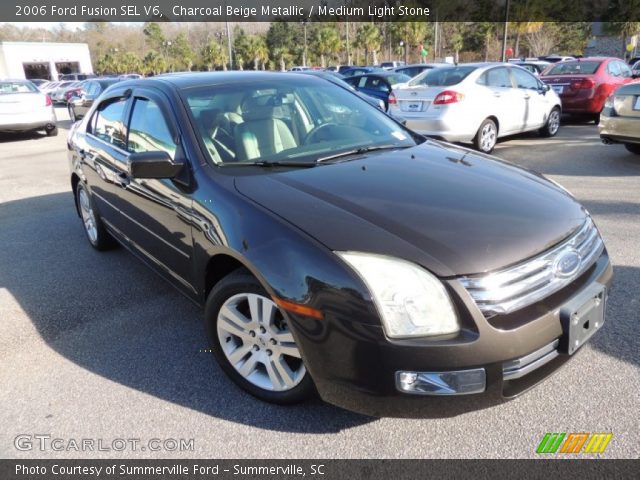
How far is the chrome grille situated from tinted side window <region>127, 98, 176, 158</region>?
192 centimetres

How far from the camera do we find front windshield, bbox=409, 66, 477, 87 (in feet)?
27.5

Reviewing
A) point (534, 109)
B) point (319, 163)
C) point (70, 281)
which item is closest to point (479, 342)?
point (319, 163)

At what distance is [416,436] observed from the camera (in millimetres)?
2248

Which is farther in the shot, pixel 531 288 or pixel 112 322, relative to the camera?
pixel 112 322

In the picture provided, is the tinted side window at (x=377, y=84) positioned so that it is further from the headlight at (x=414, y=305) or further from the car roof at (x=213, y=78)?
the headlight at (x=414, y=305)

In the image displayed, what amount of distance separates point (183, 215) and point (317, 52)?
68391 millimetres

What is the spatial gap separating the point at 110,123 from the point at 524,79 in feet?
26.0

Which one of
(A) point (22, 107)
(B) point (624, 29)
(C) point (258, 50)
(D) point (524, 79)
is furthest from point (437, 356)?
(C) point (258, 50)

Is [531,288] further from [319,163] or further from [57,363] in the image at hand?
[57,363]

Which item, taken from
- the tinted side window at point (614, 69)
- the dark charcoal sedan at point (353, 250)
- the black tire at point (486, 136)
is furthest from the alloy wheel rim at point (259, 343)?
the tinted side window at point (614, 69)

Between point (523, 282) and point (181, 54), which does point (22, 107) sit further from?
point (181, 54)

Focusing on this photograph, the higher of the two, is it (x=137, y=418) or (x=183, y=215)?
(x=183, y=215)

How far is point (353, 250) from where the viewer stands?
1.99 meters

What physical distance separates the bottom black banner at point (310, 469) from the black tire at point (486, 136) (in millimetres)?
6920
